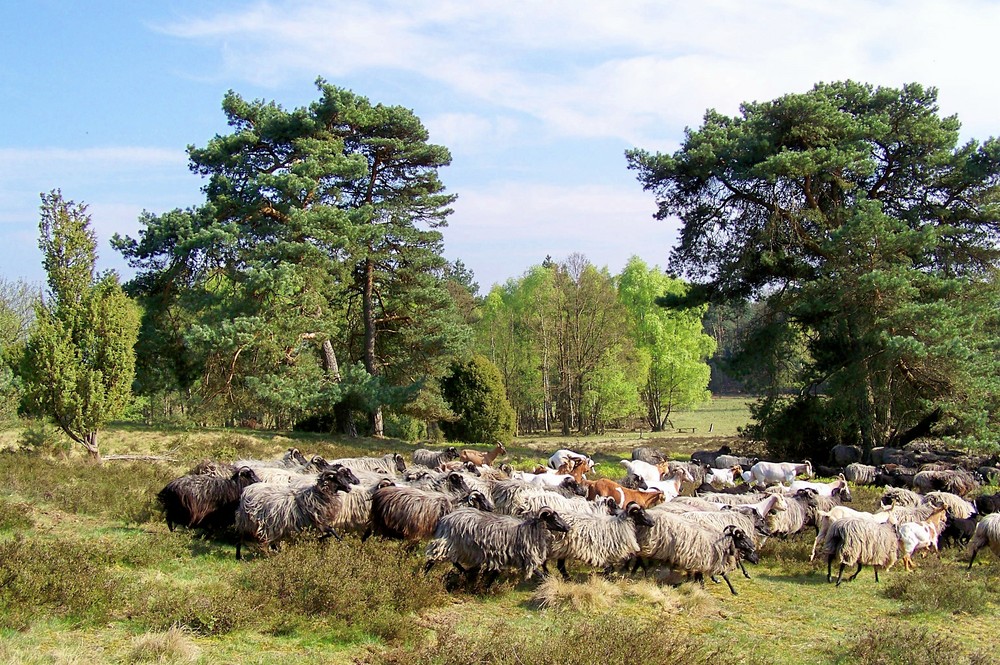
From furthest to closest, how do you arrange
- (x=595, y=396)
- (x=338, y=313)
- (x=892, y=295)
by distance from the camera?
1. (x=595, y=396)
2. (x=338, y=313)
3. (x=892, y=295)

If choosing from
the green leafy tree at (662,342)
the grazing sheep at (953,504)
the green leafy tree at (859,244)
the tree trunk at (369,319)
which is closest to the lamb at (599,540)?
the grazing sheep at (953,504)

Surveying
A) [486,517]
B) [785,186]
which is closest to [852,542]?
[486,517]

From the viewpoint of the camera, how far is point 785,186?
87.4ft

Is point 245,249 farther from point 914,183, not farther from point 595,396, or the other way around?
point 595,396

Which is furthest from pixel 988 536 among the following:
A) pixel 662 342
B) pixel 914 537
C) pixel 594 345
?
pixel 662 342

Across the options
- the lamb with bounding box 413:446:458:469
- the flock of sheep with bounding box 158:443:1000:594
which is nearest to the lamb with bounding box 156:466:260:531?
the flock of sheep with bounding box 158:443:1000:594

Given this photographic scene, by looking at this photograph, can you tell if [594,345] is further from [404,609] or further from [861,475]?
[404,609]

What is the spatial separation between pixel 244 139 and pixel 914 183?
78.6 ft

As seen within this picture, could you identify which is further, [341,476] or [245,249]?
[245,249]

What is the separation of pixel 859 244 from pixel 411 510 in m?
18.8

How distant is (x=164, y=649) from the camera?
6598 mm

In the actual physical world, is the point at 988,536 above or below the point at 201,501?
below

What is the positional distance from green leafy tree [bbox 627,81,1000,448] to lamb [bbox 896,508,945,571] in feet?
36.9

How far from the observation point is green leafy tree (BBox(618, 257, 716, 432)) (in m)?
50.9
